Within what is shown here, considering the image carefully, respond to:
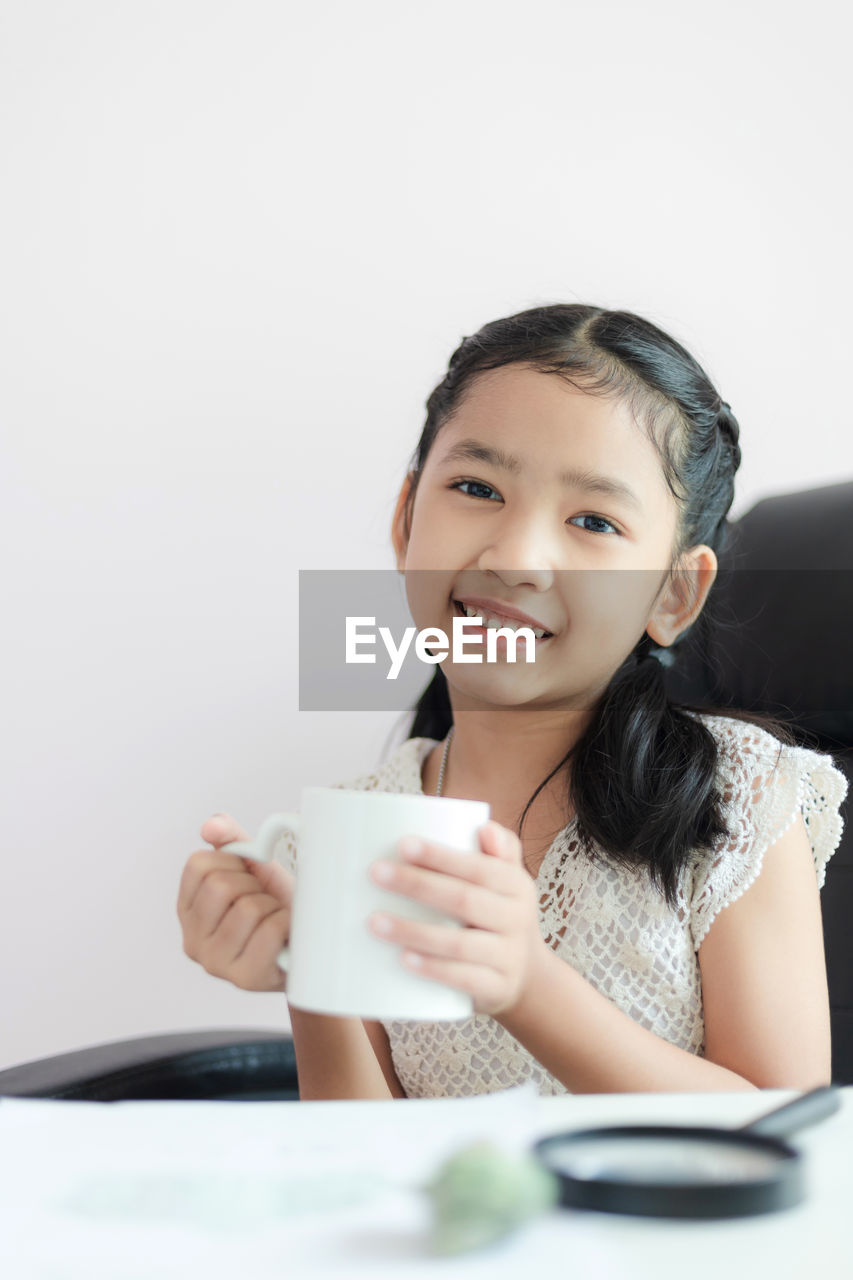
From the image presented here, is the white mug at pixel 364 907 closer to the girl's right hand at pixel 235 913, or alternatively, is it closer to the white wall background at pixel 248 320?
the girl's right hand at pixel 235 913

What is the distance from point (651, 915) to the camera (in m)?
0.88

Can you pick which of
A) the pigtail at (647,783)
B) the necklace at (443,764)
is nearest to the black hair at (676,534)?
the pigtail at (647,783)

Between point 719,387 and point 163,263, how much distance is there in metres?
0.65

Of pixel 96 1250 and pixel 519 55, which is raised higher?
pixel 519 55

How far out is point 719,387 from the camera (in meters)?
1.36

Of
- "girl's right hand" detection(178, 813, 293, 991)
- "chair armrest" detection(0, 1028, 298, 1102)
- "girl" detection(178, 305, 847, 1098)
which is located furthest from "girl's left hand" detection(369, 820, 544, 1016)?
"chair armrest" detection(0, 1028, 298, 1102)

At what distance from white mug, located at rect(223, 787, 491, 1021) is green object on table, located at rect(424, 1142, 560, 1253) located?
5.6 inches

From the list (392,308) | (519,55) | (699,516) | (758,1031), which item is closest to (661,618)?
(699,516)

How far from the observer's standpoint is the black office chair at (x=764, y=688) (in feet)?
2.69

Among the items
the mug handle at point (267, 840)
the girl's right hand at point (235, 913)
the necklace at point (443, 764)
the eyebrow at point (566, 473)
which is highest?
the eyebrow at point (566, 473)

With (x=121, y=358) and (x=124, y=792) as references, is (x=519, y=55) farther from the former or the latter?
(x=124, y=792)

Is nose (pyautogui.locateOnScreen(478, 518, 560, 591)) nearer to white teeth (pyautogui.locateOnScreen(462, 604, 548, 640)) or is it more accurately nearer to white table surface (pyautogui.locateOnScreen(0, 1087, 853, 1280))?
white teeth (pyautogui.locateOnScreen(462, 604, 548, 640))

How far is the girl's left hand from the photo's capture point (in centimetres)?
46

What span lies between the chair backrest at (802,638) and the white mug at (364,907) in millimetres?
562
